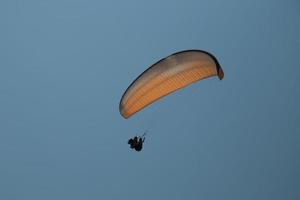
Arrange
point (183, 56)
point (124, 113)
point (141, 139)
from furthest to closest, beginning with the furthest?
point (141, 139)
point (124, 113)
point (183, 56)

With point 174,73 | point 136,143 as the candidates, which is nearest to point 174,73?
point 174,73

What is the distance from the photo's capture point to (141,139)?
1177 centimetres

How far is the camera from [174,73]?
31.6ft

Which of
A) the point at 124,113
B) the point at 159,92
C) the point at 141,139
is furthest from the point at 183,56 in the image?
the point at 141,139

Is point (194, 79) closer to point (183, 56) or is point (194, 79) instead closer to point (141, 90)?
point (183, 56)

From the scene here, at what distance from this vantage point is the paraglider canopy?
951 cm

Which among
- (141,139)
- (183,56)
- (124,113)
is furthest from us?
(141,139)

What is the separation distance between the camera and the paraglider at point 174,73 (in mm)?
9508

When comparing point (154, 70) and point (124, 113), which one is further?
point (124, 113)

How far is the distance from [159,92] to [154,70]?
644 millimetres

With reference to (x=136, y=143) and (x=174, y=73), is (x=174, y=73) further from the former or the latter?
(x=136, y=143)

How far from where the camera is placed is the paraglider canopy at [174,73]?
31.2ft

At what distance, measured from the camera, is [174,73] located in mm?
9617

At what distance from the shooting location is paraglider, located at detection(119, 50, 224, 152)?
951cm
